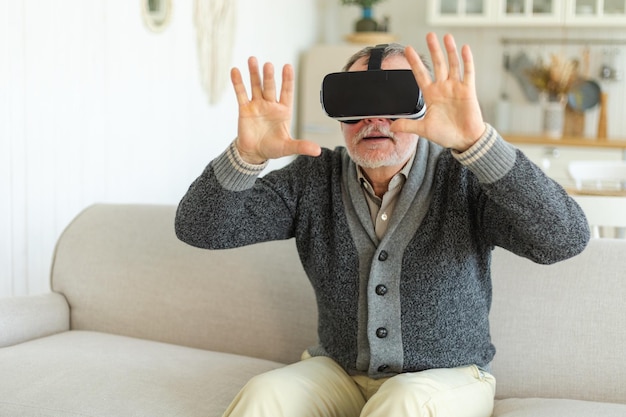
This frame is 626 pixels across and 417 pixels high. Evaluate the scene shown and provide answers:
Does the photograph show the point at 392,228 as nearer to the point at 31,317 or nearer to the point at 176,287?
the point at 176,287

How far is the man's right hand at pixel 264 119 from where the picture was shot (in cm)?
144

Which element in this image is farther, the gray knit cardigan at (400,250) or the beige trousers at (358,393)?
the gray knit cardigan at (400,250)

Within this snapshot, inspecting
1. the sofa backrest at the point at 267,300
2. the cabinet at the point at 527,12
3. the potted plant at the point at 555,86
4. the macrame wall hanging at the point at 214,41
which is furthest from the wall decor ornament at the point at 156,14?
the potted plant at the point at 555,86

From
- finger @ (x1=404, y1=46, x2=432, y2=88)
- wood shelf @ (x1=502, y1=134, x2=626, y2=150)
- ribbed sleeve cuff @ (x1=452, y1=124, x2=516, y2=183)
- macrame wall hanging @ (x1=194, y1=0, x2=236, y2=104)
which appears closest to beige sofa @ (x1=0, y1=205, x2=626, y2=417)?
ribbed sleeve cuff @ (x1=452, y1=124, x2=516, y2=183)

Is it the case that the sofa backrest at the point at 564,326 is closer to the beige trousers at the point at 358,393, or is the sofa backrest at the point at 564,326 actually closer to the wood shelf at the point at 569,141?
the beige trousers at the point at 358,393

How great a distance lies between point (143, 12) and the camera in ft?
10.8

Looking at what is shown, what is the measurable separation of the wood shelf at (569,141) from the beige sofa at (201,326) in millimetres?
3133

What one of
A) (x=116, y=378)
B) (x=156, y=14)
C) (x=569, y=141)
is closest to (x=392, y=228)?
(x=116, y=378)

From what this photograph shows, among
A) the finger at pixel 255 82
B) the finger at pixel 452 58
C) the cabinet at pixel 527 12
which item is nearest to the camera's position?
the finger at pixel 452 58

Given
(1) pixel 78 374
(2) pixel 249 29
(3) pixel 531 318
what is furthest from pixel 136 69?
(3) pixel 531 318

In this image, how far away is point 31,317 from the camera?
196 cm

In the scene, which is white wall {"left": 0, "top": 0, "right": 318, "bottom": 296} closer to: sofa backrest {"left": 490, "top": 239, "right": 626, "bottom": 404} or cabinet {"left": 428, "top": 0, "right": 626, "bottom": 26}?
sofa backrest {"left": 490, "top": 239, "right": 626, "bottom": 404}

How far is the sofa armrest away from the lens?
1901mm

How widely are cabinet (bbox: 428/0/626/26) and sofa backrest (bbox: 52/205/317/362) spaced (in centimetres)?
335
